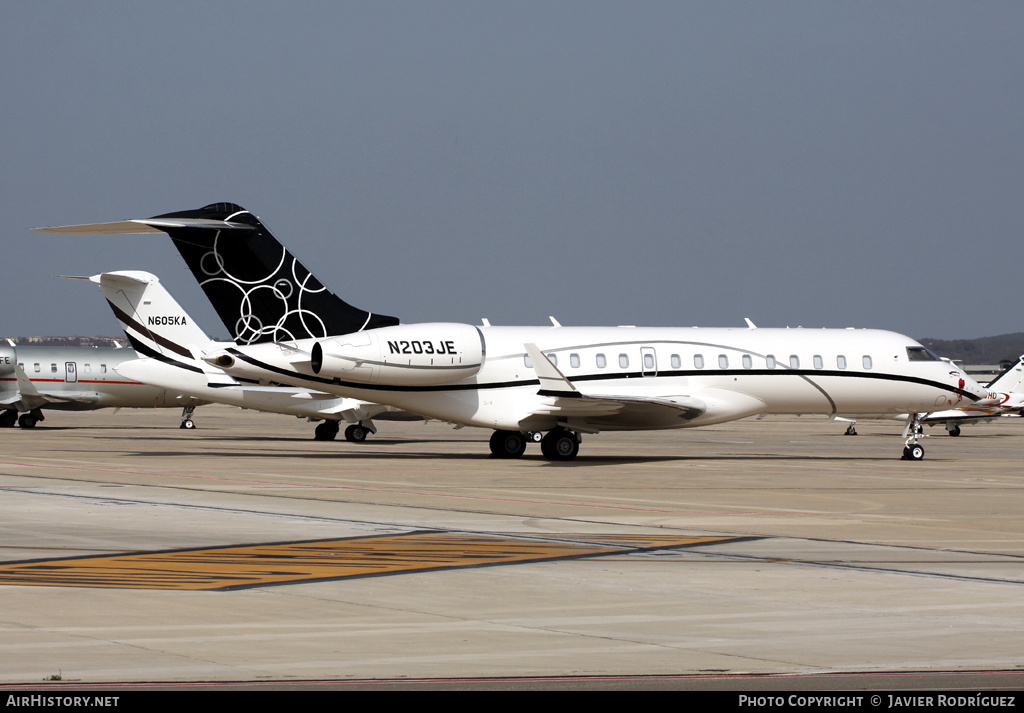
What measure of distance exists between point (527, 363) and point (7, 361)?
32635 millimetres

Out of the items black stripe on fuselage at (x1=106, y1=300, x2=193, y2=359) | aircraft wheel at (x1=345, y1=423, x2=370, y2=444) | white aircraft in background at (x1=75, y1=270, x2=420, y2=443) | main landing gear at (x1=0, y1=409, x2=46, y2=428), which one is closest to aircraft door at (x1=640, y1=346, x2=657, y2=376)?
white aircraft in background at (x1=75, y1=270, x2=420, y2=443)

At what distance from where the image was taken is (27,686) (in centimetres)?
676

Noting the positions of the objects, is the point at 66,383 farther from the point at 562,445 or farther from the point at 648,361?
the point at 648,361

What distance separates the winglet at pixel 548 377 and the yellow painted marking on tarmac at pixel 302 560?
1335 cm

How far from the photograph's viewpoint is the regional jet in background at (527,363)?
29188mm

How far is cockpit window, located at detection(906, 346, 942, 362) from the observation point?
33.5 metres

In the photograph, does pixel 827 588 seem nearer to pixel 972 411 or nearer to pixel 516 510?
pixel 516 510

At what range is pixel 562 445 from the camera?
101 ft

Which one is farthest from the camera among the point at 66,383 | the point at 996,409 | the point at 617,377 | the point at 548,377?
the point at 66,383

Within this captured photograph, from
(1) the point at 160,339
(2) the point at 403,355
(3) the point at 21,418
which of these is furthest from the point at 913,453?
(3) the point at 21,418

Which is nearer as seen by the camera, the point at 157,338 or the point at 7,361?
the point at 157,338

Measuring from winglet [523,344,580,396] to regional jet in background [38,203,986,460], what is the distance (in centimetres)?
4

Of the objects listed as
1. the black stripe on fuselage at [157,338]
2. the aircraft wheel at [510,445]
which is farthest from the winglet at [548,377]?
the black stripe on fuselage at [157,338]

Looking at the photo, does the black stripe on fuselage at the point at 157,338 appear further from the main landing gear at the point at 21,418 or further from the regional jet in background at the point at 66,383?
the main landing gear at the point at 21,418
